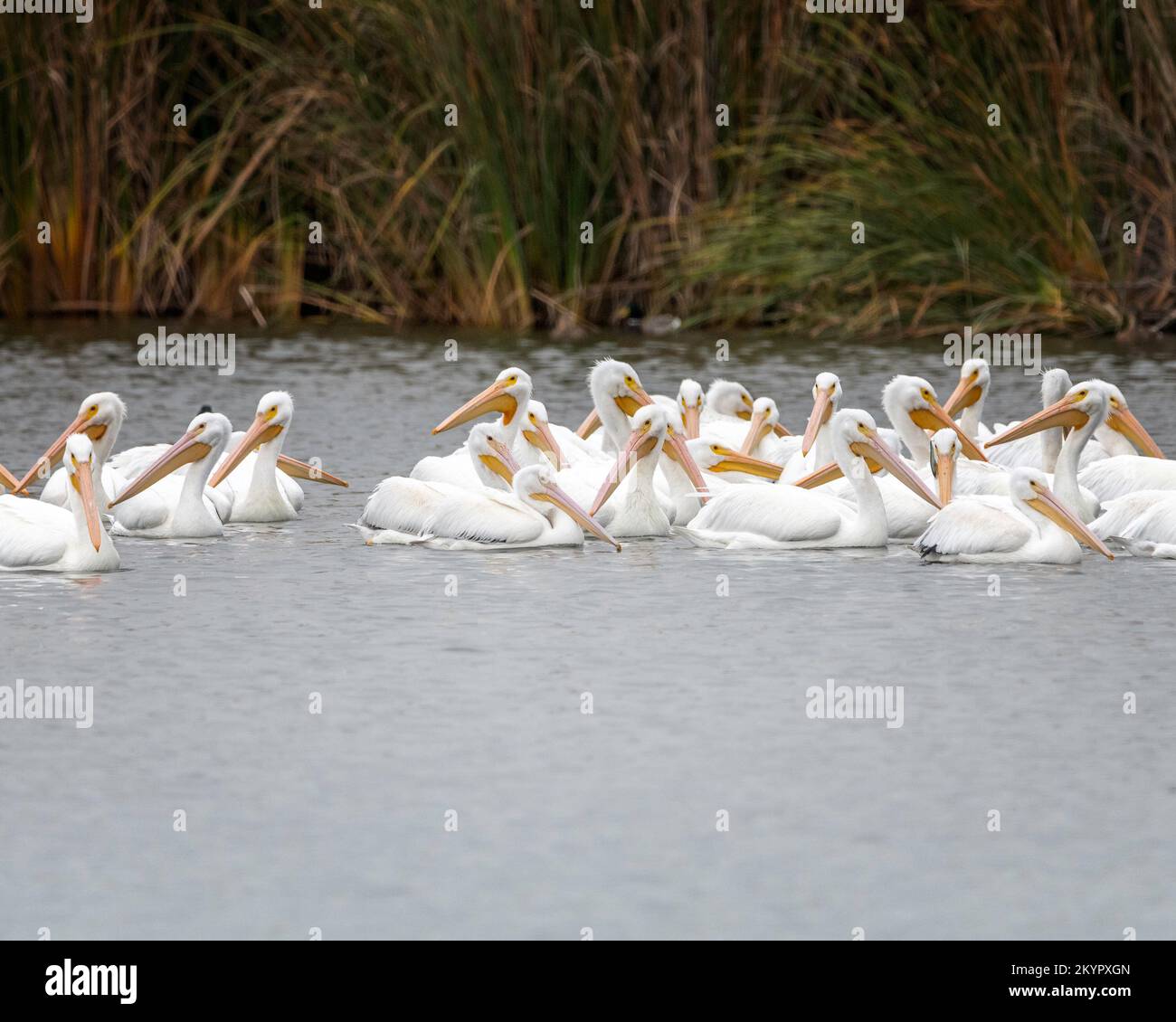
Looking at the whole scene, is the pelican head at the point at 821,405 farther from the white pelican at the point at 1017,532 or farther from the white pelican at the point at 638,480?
the white pelican at the point at 1017,532

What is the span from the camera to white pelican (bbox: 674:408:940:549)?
26.8 feet

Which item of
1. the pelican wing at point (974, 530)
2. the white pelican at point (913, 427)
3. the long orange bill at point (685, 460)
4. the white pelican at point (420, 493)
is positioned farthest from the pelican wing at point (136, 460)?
the pelican wing at point (974, 530)

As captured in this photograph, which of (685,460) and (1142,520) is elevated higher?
(685,460)

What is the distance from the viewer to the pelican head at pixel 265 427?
29.1 feet

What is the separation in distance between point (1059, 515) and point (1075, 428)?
108cm

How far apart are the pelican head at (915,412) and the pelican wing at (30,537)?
10.6ft

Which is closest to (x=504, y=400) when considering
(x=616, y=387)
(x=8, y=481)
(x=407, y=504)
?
(x=616, y=387)

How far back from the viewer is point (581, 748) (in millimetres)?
5289

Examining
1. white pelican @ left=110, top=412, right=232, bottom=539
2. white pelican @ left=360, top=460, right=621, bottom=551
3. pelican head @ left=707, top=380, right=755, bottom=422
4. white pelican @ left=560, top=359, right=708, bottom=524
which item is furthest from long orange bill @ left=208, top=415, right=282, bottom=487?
pelican head @ left=707, top=380, right=755, bottom=422

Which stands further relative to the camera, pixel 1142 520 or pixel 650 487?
pixel 650 487

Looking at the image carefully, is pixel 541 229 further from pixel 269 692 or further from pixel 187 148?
pixel 269 692

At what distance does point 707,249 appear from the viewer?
15641mm

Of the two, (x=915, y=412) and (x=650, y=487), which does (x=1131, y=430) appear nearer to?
(x=915, y=412)

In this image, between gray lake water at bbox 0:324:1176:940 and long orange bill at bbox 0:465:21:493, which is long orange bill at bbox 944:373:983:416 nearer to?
gray lake water at bbox 0:324:1176:940
